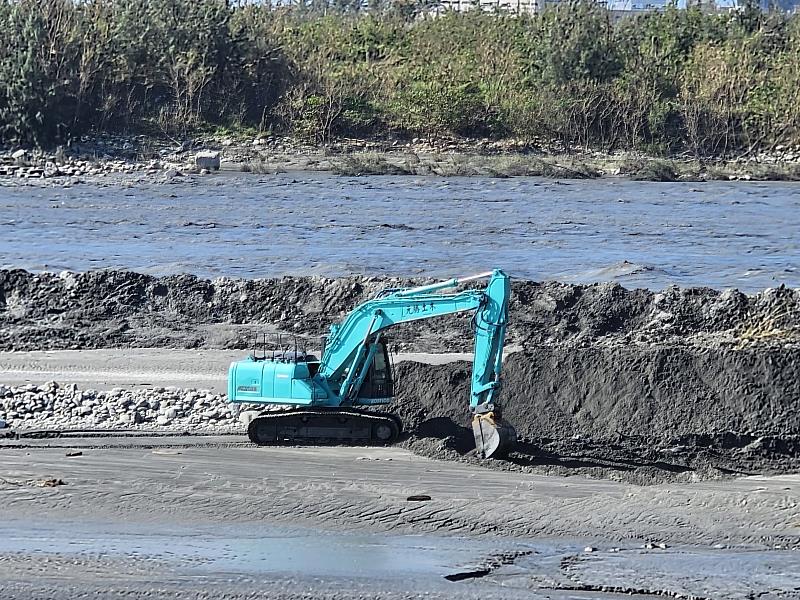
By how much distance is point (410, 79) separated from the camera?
49438 millimetres

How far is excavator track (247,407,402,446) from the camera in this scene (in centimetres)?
1410

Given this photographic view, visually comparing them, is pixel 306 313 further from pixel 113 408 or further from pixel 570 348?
pixel 113 408

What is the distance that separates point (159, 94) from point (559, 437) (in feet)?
120

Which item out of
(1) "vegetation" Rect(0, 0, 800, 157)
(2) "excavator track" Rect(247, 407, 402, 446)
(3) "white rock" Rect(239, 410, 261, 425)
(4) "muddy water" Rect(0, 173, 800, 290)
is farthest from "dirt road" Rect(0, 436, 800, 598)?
(1) "vegetation" Rect(0, 0, 800, 157)

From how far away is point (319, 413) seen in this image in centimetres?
1409

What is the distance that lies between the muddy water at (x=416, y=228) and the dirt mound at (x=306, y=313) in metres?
3.00

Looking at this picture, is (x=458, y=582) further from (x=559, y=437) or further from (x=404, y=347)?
(x=404, y=347)

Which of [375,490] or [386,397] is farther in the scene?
[386,397]

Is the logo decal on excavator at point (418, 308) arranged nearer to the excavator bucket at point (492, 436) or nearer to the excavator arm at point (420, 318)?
the excavator arm at point (420, 318)

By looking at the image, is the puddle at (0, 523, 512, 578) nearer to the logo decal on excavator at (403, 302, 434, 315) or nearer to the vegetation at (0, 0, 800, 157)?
the logo decal on excavator at (403, 302, 434, 315)

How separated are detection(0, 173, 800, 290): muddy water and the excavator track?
1070 centimetres

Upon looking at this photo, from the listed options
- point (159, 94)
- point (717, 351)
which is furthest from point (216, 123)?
point (717, 351)

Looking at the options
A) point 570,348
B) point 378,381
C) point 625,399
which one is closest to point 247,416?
point 378,381

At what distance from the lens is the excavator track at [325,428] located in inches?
555
